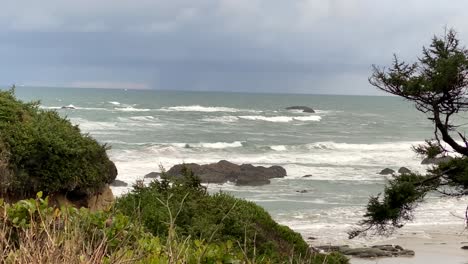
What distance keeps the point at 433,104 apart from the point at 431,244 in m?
8.59

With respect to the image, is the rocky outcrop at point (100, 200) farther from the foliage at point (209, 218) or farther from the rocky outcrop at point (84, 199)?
the foliage at point (209, 218)

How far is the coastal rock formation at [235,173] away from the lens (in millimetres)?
31078

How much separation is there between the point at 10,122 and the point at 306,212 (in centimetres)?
1595

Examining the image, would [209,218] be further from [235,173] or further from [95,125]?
[95,125]

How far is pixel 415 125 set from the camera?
8175 cm

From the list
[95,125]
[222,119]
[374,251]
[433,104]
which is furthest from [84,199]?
[222,119]

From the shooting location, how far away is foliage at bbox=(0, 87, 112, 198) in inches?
376

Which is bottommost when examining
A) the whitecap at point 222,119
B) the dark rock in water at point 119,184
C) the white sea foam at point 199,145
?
the dark rock in water at point 119,184

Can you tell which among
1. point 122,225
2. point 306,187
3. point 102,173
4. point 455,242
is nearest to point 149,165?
point 306,187

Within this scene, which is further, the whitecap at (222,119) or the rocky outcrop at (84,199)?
the whitecap at (222,119)

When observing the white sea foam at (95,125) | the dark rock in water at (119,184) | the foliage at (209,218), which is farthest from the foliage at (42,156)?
the white sea foam at (95,125)

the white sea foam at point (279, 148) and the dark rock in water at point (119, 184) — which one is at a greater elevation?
the white sea foam at point (279, 148)

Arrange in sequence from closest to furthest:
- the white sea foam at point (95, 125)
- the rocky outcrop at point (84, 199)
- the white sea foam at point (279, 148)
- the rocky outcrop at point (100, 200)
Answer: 1. the rocky outcrop at point (84, 199)
2. the rocky outcrop at point (100, 200)
3. the white sea foam at point (279, 148)
4. the white sea foam at point (95, 125)

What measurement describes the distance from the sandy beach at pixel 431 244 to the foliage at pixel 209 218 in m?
8.36
